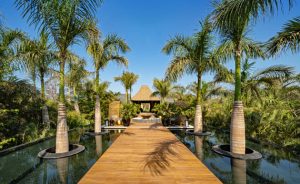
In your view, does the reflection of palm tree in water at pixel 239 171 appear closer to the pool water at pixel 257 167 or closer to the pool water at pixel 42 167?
the pool water at pixel 257 167

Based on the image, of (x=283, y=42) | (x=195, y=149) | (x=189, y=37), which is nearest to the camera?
(x=283, y=42)

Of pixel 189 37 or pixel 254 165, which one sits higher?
pixel 189 37

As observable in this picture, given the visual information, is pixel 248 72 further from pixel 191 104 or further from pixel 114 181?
pixel 114 181

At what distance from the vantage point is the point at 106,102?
1753cm

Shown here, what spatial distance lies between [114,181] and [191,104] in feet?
42.9

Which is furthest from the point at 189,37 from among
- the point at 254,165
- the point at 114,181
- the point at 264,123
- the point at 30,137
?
the point at 30,137

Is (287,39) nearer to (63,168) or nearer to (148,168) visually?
(148,168)

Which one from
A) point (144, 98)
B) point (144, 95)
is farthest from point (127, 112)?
point (144, 95)

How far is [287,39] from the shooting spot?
5266mm

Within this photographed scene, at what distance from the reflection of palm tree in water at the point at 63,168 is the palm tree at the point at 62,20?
654 mm

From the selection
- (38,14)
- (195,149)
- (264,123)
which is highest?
(38,14)

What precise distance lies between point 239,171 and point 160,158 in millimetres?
2167

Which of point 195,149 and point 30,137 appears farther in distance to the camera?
point 30,137

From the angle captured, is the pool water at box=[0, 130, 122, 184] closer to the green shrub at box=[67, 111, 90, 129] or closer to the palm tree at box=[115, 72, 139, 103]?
the green shrub at box=[67, 111, 90, 129]
